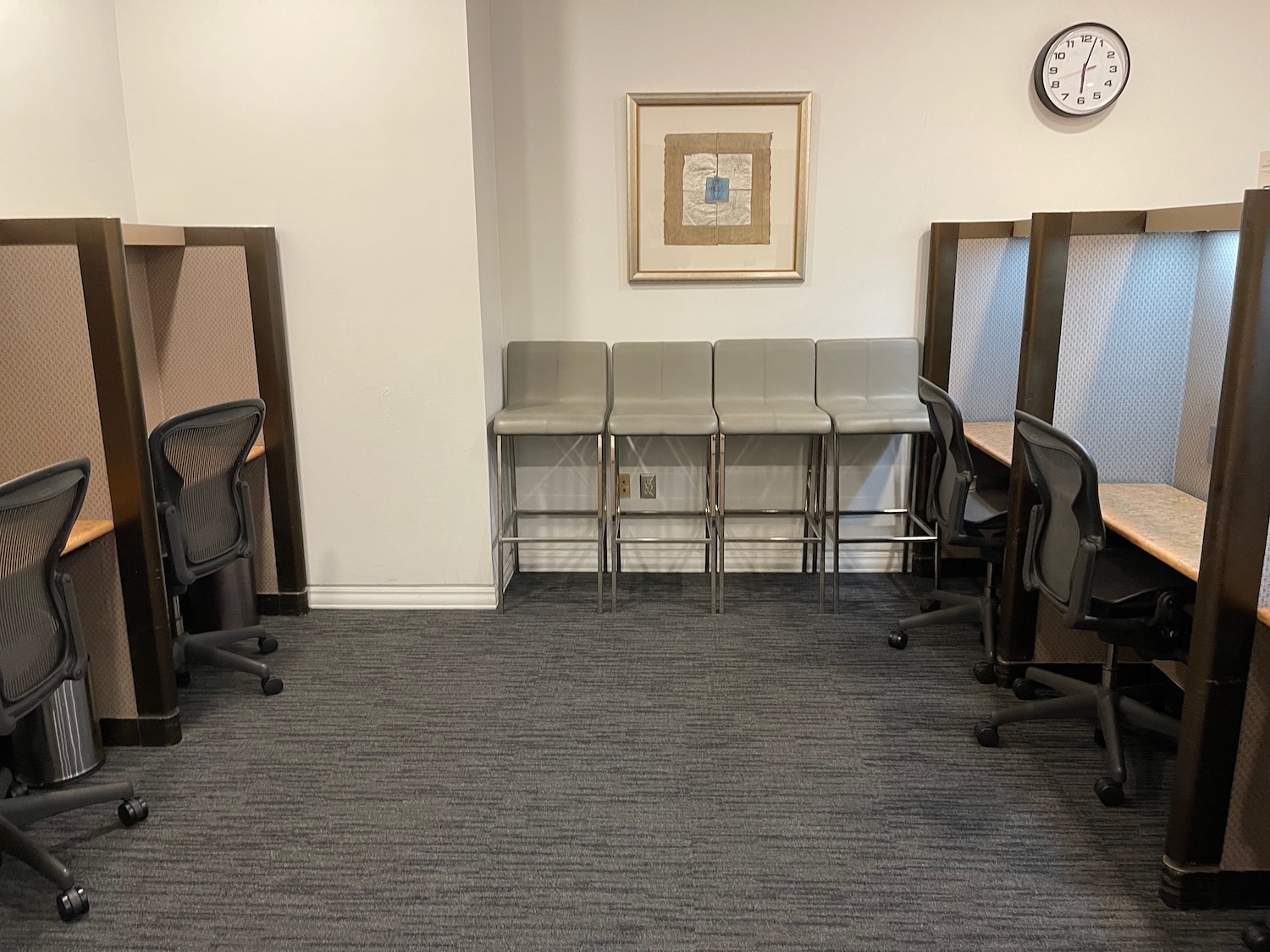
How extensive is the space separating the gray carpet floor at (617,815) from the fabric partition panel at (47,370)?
0.83 meters

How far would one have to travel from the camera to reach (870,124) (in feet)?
12.1

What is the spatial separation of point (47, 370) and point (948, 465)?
8.38 ft

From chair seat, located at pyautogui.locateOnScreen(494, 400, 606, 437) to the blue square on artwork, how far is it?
951mm

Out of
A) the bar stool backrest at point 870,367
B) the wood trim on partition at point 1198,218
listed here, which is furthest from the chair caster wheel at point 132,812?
the wood trim on partition at point 1198,218

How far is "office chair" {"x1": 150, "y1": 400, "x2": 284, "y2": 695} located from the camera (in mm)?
2699

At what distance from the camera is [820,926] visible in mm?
1939

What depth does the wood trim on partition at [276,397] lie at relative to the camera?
3.30 meters

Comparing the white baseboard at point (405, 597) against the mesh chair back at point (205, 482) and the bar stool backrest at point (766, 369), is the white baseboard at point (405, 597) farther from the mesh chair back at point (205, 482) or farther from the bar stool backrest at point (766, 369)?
the bar stool backrest at point (766, 369)

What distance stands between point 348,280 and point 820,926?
254 centimetres

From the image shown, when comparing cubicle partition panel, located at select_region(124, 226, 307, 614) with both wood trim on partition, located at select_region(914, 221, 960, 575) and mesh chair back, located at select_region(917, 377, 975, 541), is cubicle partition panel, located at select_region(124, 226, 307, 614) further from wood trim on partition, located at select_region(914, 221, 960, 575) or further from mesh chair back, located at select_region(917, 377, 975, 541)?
wood trim on partition, located at select_region(914, 221, 960, 575)

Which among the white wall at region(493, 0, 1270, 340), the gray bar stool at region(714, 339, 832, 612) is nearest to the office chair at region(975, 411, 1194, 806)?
the gray bar stool at region(714, 339, 832, 612)

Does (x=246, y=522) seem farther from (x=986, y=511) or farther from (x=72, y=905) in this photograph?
(x=986, y=511)

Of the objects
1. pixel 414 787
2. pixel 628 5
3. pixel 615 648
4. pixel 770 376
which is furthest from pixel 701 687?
pixel 628 5

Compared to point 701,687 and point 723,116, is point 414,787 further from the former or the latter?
point 723,116
